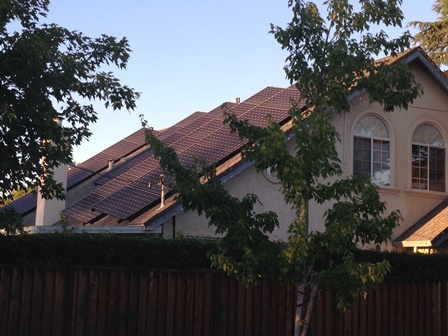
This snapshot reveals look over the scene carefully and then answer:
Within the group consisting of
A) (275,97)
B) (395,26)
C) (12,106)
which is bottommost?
(12,106)

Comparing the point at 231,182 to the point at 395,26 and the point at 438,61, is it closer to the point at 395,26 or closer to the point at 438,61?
the point at 395,26

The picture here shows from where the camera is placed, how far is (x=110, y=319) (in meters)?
13.7

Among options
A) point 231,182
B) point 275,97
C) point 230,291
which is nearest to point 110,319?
point 230,291

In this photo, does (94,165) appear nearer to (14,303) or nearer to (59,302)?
(59,302)

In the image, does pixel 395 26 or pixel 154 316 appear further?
pixel 154 316

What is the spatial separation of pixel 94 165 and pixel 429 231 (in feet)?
45.5

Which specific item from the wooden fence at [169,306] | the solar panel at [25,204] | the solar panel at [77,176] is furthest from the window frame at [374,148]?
the solar panel at [25,204]

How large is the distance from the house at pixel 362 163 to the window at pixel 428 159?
3 centimetres

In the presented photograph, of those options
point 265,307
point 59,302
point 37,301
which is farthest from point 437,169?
point 37,301

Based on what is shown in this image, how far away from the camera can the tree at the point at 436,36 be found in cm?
3584

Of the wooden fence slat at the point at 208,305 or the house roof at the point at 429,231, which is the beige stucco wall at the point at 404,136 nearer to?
the house roof at the point at 429,231

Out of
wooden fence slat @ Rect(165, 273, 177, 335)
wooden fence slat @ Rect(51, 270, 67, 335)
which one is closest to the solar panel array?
wooden fence slat @ Rect(165, 273, 177, 335)

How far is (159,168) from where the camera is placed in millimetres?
21406

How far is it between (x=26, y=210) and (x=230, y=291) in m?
14.1
